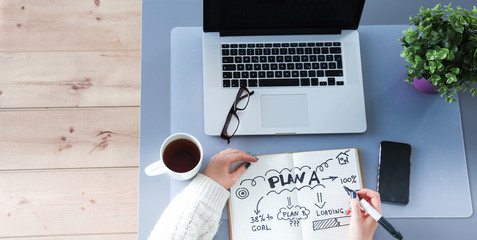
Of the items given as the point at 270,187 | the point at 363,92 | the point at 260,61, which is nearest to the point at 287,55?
the point at 260,61

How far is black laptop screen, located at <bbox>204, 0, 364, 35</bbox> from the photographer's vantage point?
794mm

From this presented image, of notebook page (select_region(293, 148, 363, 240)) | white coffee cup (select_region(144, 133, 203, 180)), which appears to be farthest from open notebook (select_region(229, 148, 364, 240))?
white coffee cup (select_region(144, 133, 203, 180))

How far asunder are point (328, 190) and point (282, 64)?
11.6 inches

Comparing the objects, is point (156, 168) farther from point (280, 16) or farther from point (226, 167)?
point (280, 16)

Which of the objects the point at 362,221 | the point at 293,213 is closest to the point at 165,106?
the point at 293,213

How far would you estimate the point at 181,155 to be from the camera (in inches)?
30.6

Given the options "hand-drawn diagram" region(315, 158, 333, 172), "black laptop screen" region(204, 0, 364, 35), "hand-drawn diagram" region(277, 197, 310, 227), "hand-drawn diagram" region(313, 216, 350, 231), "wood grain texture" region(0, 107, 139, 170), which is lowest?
"hand-drawn diagram" region(313, 216, 350, 231)

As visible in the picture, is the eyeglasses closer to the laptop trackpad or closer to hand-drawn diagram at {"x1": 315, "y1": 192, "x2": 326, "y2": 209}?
the laptop trackpad

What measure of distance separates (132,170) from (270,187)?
0.44 meters

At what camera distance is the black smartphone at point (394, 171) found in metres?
0.79

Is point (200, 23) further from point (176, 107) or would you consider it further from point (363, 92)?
point (363, 92)

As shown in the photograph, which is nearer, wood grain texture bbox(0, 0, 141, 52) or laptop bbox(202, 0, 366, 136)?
laptop bbox(202, 0, 366, 136)

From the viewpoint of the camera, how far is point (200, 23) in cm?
89

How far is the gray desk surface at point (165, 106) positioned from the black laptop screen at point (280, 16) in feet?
0.30
